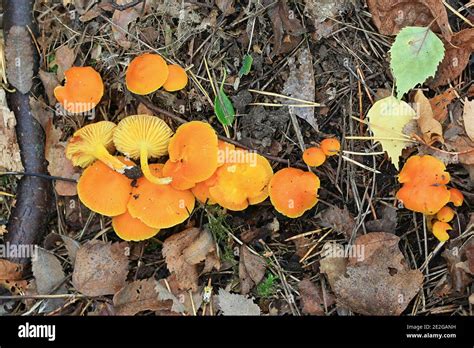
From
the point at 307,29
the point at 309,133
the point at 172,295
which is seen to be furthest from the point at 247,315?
the point at 307,29

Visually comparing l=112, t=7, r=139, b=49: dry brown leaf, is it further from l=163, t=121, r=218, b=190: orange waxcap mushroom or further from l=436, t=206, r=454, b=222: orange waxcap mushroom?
l=436, t=206, r=454, b=222: orange waxcap mushroom

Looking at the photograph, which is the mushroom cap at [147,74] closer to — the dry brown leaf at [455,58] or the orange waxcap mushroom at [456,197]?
the dry brown leaf at [455,58]

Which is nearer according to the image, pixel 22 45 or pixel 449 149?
pixel 449 149

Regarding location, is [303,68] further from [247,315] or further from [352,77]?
[247,315]

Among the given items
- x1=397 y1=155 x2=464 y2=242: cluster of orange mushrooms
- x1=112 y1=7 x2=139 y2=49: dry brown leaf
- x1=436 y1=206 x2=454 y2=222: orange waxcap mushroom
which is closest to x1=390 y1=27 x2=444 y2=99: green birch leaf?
x1=397 y1=155 x2=464 y2=242: cluster of orange mushrooms

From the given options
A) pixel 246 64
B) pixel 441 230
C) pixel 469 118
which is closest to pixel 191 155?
pixel 246 64

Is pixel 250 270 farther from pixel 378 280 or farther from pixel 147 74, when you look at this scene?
pixel 147 74
